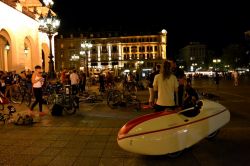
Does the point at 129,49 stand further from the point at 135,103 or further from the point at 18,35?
the point at 135,103

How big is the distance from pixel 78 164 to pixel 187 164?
1936mm

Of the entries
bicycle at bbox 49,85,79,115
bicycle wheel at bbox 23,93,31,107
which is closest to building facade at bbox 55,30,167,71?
bicycle wheel at bbox 23,93,31,107

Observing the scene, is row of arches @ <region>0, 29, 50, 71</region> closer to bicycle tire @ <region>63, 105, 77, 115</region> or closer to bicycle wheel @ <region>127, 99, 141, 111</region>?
bicycle wheel @ <region>127, 99, 141, 111</region>

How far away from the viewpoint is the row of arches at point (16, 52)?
29969 mm

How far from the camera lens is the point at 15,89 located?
1855 centimetres

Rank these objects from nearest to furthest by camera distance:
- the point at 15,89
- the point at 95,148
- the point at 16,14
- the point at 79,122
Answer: the point at 95,148
the point at 79,122
the point at 15,89
the point at 16,14

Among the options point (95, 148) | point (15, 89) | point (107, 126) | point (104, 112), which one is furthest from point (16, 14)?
point (95, 148)

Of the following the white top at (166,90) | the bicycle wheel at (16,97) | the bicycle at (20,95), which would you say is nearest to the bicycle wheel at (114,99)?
the bicycle at (20,95)

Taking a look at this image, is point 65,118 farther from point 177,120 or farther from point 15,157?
point 177,120

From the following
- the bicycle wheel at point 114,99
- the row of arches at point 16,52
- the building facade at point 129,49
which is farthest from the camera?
the building facade at point 129,49

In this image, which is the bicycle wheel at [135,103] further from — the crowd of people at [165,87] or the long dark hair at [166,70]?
the long dark hair at [166,70]

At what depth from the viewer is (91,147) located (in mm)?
7789

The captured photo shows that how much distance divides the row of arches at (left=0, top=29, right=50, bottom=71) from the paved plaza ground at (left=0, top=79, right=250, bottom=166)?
65.8 ft

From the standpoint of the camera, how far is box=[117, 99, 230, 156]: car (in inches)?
251
